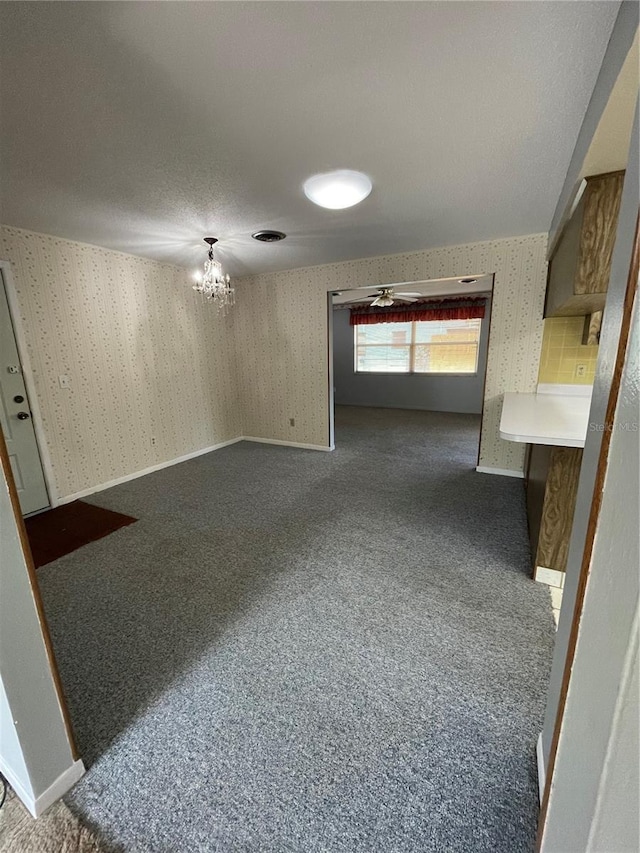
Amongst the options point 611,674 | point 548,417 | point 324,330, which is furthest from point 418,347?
point 611,674

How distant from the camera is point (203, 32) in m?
1.08

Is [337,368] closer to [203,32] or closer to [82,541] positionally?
[82,541]

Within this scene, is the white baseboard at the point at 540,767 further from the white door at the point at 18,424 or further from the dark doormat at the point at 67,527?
the white door at the point at 18,424

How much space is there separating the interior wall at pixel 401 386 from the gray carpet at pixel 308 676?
162 inches

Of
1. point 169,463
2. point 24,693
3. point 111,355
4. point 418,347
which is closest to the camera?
point 24,693

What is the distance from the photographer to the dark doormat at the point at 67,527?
2479 mm

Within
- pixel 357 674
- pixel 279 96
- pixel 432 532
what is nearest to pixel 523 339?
pixel 432 532

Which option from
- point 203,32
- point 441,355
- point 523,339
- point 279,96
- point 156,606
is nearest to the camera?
point 203,32

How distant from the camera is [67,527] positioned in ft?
9.12

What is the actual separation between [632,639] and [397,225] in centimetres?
300

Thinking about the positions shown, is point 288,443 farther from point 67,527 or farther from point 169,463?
point 67,527

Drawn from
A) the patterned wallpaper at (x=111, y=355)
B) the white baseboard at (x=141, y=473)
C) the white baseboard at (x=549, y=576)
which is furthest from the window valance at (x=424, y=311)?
the white baseboard at (x=549, y=576)

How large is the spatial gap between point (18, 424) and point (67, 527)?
961mm

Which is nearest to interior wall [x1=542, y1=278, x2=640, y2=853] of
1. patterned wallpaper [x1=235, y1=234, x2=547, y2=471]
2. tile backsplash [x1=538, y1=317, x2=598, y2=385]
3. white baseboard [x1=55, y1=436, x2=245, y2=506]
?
tile backsplash [x1=538, y1=317, x2=598, y2=385]
